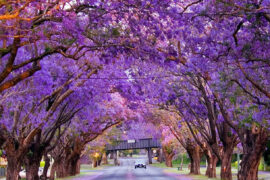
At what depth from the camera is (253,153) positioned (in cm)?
2319

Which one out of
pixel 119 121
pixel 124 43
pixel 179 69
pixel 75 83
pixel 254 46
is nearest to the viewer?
pixel 124 43

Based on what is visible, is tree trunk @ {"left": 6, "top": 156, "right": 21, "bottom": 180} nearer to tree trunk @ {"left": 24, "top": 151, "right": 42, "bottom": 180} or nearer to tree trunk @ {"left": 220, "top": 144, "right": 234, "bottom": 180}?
tree trunk @ {"left": 24, "top": 151, "right": 42, "bottom": 180}

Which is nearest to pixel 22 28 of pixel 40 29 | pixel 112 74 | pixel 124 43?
pixel 40 29

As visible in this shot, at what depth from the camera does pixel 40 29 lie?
1338 centimetres

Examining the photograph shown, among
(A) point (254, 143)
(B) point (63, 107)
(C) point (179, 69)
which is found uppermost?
(C) point (179, 69)

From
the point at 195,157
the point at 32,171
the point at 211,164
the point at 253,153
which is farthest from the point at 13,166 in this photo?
the point at 195,157

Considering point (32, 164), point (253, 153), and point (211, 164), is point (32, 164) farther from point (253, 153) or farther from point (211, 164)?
point (211, 164)

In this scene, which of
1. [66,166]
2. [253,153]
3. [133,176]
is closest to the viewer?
[253,153]

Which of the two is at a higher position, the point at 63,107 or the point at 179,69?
the point at 179,69

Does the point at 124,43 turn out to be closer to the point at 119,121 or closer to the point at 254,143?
the point at 254,143

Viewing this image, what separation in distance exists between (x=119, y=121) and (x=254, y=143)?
2276 centimetres

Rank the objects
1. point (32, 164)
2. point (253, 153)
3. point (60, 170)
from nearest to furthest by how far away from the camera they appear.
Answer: point (253, 153) → point (32, 164) → point (60, 170)

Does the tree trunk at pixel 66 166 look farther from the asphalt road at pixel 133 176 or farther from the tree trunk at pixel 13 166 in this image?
the tree trunk at pixel 13 166

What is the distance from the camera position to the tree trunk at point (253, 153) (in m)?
23.1
